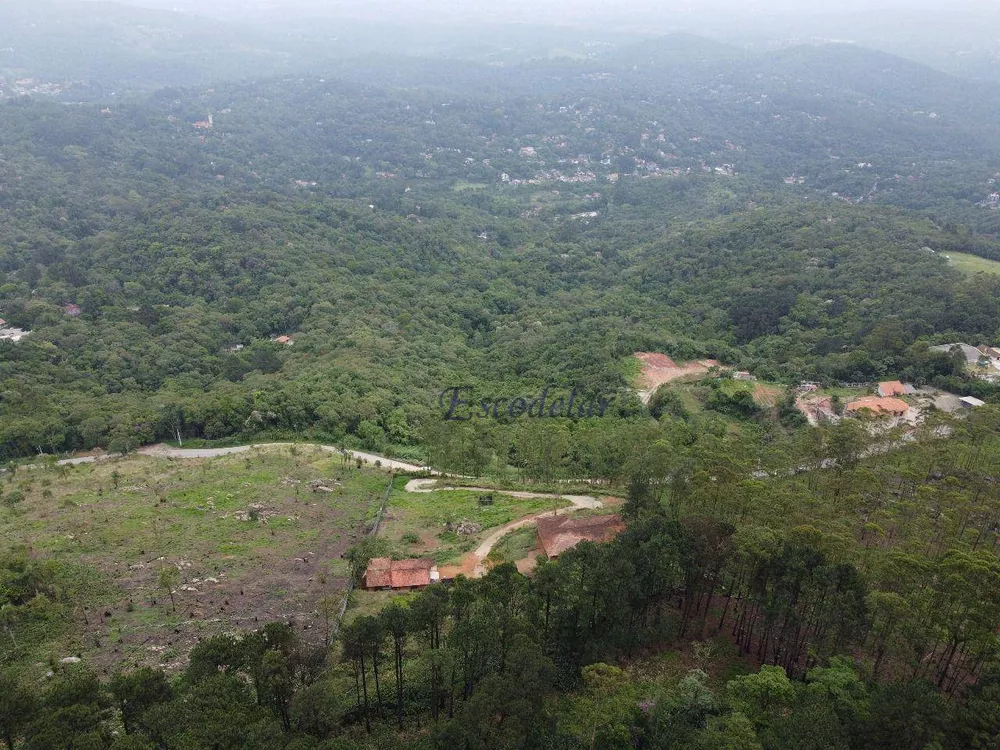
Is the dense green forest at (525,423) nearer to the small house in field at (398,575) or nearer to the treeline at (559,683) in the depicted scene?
the treeline at (559,683)

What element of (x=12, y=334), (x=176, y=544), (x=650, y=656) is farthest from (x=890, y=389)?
(x=12, y=334)

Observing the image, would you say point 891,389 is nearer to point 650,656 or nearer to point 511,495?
point 511,495

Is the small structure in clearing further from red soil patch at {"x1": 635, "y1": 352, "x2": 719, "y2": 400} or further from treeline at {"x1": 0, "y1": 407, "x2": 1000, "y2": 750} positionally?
red soil patch at {"x1": 635, "y1": 352, "x2": 719, "y2": 400}

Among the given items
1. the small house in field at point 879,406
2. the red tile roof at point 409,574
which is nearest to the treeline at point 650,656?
the red tile roof at point 409,574

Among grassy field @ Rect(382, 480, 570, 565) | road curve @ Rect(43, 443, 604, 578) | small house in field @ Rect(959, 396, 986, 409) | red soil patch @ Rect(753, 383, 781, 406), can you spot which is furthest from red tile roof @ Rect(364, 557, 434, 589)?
small house in field @ Rect(959, 396, 986, 409)

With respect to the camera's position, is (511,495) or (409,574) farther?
(511,495)

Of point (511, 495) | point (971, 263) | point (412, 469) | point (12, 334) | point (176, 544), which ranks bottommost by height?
point (412, 469)
